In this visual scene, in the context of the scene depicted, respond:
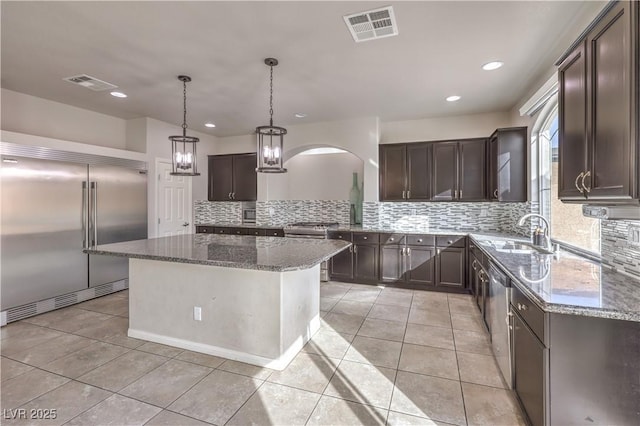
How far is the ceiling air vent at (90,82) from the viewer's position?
3.36 metres

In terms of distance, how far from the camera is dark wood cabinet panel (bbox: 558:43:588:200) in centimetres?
180

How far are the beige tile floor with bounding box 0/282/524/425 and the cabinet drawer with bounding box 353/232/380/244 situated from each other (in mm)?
1552

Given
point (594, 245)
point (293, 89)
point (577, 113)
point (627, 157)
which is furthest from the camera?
point (293, 89)

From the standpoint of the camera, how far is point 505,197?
13.0 feet

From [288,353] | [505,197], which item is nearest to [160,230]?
[288,353]

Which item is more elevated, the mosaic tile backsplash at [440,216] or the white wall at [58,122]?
the white wall at [58,122]

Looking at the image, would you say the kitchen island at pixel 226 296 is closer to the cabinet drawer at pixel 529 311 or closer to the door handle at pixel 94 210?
the cabinet drawer at pixel 529 311

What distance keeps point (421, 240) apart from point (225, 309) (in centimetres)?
302

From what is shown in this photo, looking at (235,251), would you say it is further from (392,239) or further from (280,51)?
(392,239)

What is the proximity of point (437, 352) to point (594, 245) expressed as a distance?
1597 millimetres

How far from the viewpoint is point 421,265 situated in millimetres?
4543

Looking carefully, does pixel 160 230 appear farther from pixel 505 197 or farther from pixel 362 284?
pixel 505 197

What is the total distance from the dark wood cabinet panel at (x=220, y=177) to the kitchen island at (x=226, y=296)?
299 cm

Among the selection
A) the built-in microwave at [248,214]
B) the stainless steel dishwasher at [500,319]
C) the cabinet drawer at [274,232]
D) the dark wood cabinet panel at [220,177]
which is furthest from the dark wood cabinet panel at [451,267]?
the dark wood cabinet panel at [220,177]
